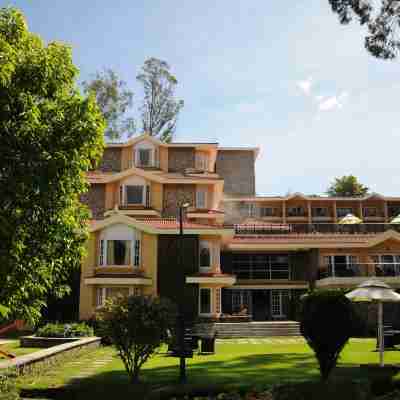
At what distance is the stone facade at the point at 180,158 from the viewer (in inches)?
1554

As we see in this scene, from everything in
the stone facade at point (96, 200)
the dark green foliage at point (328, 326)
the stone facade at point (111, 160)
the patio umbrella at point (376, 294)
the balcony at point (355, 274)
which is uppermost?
the stone facade at point (111, 160)

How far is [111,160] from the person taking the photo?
131ft

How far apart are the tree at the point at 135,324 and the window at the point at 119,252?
18357 mm

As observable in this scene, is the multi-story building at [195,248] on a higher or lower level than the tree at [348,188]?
lower

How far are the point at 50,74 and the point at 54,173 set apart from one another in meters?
2.46

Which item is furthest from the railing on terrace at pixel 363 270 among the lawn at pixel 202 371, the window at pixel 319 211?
the window at pixel 319 211

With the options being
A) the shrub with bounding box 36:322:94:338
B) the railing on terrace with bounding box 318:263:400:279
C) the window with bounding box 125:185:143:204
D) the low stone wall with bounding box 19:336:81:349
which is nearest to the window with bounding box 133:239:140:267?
the window with bounding box 125:185:143:204

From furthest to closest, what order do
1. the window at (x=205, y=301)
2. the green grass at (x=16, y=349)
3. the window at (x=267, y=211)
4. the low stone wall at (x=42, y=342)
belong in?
the window at (x=267, y=211), the window at (x=205, y=301), the low stone wall at (x=42, y=342), the green grass at (x=16, y=349)

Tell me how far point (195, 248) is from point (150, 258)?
283 centimetres

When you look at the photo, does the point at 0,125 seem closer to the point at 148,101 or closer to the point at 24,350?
the point at 24,350

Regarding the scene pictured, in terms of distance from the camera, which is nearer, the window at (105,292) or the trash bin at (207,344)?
the trash bin at (207,344)

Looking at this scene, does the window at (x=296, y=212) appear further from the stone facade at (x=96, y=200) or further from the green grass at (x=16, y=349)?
the green grass at (x=16, y=349)

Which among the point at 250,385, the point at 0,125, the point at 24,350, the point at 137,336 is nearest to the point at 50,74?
the point at 0,125

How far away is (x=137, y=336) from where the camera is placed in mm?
11789
